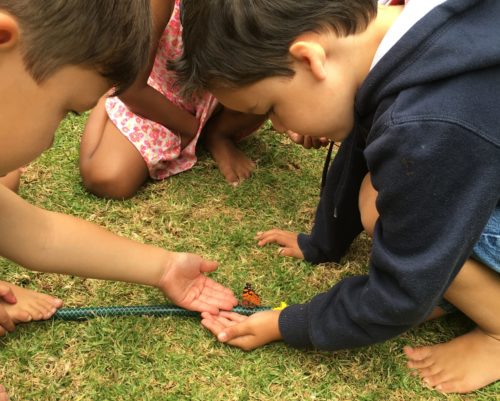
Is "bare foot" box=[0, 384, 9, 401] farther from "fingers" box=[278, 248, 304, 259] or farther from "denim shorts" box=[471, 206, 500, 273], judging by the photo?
"denim shorts" box=[471, 206, 500, 273]

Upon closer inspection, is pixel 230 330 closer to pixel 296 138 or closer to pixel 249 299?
pixel 249 299

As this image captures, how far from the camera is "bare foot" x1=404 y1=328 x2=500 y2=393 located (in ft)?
4.93

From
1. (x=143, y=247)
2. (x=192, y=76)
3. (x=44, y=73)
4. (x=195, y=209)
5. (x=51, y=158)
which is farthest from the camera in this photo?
(x=51, y=158)

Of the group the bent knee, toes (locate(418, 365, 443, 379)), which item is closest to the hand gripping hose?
the bent knee

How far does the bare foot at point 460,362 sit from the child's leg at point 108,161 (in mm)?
1010

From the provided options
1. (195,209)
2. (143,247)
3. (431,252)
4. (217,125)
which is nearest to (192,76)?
(143,247)

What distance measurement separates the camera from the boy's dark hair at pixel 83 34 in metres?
0.95

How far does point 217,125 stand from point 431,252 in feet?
3.99

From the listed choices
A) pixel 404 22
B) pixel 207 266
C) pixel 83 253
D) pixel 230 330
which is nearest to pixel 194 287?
pixel 207 266

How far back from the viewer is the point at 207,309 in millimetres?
1603

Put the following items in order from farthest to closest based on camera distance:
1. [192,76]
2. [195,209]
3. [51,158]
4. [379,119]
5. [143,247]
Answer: [51,158]
[195,209]
[143,247]
[192,76]
[379,119]

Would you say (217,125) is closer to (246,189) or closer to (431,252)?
(246,189)

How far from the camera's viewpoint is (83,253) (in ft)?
4.87

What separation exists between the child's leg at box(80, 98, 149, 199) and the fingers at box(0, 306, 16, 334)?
0.58 m
